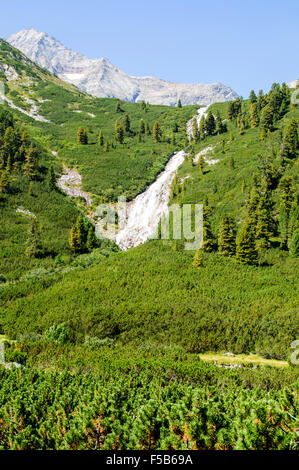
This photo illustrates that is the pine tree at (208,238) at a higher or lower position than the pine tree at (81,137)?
lower

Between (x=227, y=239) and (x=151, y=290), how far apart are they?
1484cm

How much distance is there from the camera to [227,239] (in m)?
41.6

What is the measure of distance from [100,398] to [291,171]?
49355 mm

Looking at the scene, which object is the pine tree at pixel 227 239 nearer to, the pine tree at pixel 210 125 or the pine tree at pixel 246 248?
the pine tree at pixel 246 248

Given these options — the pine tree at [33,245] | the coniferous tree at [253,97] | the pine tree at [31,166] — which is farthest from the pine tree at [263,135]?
the pine tree at [33,245]

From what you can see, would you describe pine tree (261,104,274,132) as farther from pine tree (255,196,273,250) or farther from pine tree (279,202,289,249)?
pine tree (255,196,273,250)

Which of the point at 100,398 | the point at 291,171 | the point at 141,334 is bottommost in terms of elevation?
the point at 141,334

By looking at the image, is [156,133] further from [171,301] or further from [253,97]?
[171,301]

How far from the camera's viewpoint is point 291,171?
49469 millimetres

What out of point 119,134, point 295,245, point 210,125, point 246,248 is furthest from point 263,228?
point 119,134

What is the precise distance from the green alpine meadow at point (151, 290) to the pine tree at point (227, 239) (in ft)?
1.00

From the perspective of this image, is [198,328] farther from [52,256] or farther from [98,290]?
[52,256]

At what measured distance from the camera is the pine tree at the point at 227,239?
135ft

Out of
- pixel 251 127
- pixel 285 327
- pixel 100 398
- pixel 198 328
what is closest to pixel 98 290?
pixel 198 328
